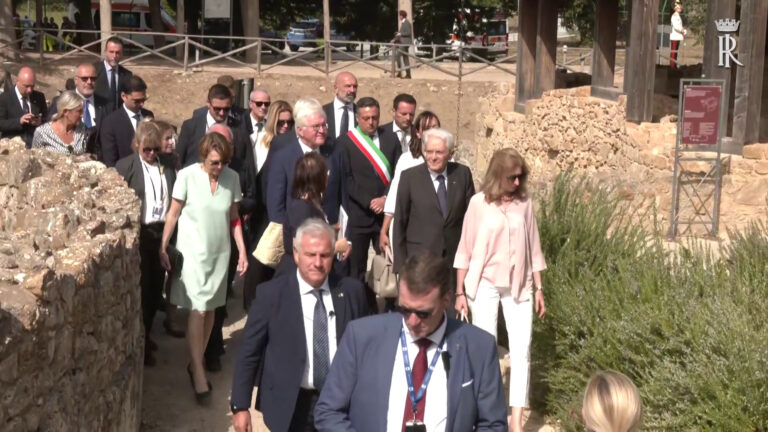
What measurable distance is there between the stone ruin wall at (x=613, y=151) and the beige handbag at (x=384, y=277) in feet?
9.84

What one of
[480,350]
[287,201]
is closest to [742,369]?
[480,350]

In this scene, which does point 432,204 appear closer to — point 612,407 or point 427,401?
point 427,401

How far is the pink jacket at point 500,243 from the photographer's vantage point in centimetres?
730

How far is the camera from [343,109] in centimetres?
1034

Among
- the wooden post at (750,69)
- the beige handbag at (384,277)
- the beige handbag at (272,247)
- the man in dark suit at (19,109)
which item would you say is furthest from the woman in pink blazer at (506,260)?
the wooden post at (750,69)

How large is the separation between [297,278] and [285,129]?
4.03m

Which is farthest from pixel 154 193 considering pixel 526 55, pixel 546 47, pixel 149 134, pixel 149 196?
pixel 526 55

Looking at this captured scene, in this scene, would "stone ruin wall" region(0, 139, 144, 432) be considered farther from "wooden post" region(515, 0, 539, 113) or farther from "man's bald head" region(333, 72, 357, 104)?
"wooden post" region(515, 0, 539, 113)

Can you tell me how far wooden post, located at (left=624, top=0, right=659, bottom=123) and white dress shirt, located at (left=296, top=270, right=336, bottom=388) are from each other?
389 inches

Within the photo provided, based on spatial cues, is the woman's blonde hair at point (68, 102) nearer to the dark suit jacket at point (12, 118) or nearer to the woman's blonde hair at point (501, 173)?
the dark suit jacket at point (12, 118)

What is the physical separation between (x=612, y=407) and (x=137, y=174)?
526 cm

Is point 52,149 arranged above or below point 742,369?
above

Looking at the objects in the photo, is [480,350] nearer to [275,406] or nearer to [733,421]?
[275,406]

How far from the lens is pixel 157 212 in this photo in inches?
335
